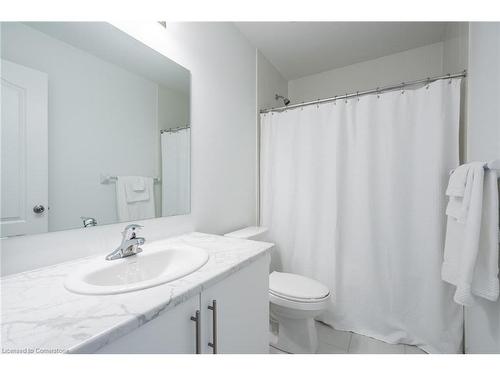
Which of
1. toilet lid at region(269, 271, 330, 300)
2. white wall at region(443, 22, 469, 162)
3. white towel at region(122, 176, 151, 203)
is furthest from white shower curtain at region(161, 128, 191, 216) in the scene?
white wall at region(443, 22, 469, 162)

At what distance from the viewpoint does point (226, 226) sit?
66.9 inches

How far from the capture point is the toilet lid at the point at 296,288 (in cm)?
137

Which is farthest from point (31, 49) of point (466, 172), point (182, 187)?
point (466, 172)

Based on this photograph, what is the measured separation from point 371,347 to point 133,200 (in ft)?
5.79

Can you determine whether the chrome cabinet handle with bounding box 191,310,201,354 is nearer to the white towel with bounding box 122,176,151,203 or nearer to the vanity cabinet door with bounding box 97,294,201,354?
the vanity cabinet door with bounding box 97,294,201,354

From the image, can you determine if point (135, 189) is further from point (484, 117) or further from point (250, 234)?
point (484, 117)

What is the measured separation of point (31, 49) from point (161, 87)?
1.70ft

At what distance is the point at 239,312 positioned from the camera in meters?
0.89

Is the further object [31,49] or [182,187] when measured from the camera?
[182,187]

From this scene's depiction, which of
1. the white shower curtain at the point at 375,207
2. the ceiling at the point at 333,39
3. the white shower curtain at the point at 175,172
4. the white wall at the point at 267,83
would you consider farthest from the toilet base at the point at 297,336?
the ceiling at the point at 333,39

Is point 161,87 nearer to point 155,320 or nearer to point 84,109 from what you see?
point 84,109

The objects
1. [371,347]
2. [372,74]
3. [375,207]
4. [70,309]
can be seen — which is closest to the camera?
[70,309]

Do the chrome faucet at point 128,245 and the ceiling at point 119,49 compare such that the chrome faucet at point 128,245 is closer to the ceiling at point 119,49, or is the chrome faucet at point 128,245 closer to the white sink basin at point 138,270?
the white sink basin at point 138,270

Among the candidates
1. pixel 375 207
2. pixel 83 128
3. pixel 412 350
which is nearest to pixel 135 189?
pixel 83 128
